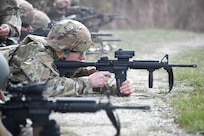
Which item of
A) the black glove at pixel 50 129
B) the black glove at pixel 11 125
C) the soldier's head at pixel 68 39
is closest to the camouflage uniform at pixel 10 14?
the soldier's head at pixel 68 39

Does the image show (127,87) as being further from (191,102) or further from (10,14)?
(10,14)

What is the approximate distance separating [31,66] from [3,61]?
3.55ft

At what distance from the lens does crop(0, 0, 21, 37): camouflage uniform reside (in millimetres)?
8531

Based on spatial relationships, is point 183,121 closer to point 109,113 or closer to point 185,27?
point 109,113

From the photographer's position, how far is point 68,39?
6352mm

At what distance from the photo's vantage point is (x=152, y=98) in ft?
23.5

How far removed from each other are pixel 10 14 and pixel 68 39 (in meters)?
2.47

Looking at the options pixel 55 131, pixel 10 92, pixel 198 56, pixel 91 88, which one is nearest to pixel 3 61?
pixel 10 92

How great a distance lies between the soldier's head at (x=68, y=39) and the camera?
6348mm

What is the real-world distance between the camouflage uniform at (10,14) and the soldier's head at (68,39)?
2.22 meters

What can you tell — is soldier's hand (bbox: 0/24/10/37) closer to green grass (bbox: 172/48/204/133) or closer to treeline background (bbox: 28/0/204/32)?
green grass (bbox: 172/48/204/133)

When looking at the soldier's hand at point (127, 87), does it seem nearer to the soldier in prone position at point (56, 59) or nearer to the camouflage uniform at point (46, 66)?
the soldier in prone position at point (56, 59)

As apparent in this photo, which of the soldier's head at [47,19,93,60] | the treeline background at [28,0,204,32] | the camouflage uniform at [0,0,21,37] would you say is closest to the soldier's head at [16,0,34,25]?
the camouflage uniform at [0,0,21,37]

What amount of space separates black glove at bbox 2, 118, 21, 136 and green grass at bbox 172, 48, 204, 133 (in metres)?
1.57
